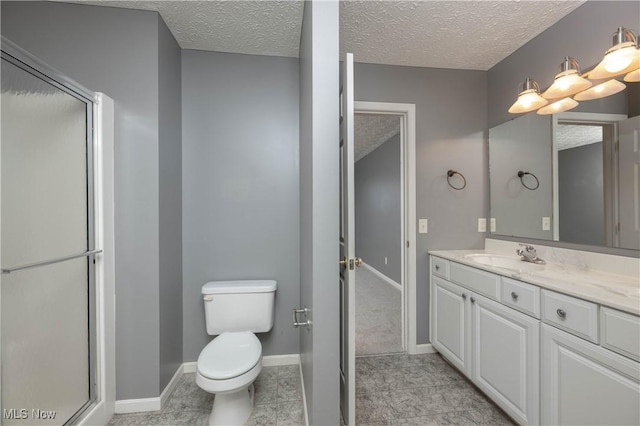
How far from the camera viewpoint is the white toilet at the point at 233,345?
1.37m

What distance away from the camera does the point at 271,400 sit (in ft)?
5.50

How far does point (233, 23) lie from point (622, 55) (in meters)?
2.16

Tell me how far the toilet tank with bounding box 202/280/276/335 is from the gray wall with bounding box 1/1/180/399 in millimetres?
324

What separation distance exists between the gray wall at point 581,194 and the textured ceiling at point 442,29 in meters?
0.90

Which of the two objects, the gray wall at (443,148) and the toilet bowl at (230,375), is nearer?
the toilet bowl at (230,375)

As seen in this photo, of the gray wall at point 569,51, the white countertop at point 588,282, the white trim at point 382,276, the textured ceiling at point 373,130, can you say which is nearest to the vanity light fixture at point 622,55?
the gray wall at point 569,51

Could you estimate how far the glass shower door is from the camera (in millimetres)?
1064

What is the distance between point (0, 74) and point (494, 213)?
305 cm

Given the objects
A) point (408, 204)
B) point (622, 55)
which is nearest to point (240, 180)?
point (408, 204)

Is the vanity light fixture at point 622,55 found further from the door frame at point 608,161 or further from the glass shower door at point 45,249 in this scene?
the glass shower door at point 45,249

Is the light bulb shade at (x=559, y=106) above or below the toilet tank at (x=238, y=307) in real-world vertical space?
above

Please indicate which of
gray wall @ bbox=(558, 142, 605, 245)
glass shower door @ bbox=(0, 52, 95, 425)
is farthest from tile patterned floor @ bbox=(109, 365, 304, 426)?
gray wall @ bbox=(558, 142, 605, 245)

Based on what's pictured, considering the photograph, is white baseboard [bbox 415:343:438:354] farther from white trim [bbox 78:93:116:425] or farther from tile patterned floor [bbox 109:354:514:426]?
white trim [bbox 78:93:116:425]

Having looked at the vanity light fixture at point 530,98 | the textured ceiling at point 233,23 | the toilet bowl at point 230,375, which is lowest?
the toilet bowl at point 230,375
